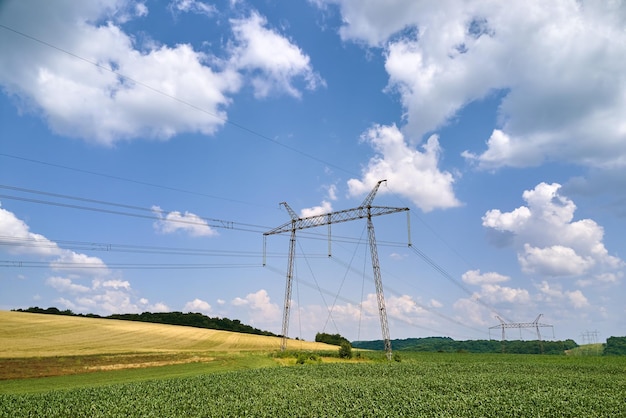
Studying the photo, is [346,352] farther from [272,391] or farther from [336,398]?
[336,398]

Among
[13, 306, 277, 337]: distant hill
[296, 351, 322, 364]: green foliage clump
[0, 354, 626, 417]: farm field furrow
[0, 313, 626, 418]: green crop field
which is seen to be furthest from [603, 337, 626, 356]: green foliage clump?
[0, 354, 626, 417]: farm field furrow

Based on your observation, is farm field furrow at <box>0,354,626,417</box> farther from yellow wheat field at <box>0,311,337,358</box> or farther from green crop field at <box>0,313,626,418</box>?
yellow wheat field at <box>0,311,337,358</box>

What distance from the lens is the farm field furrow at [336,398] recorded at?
23844mm

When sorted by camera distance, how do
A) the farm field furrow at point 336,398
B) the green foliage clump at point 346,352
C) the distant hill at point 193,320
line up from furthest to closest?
the distant hill at point 193,320
the green foliage clump at point 346,352
the farm field furrow at point 336,398

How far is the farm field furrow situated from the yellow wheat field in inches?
1180

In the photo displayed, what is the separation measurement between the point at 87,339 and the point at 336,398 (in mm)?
59813

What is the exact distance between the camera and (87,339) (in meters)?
71.8

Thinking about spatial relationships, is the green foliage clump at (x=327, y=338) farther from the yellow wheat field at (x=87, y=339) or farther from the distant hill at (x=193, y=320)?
the yellow wheat field at (x=87, y=339)

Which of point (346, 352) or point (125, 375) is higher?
Result: point (346, 352)

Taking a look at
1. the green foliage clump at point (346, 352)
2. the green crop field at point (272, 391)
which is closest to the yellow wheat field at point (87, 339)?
the green crop field at point (272, 391)

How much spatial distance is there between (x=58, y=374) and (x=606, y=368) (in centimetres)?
6218

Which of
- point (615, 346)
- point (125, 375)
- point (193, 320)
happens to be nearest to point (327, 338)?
point (193, 320)

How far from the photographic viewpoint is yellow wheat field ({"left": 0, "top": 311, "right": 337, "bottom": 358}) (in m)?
58.8

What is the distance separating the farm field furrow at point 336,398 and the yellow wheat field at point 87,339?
30.0 metres
